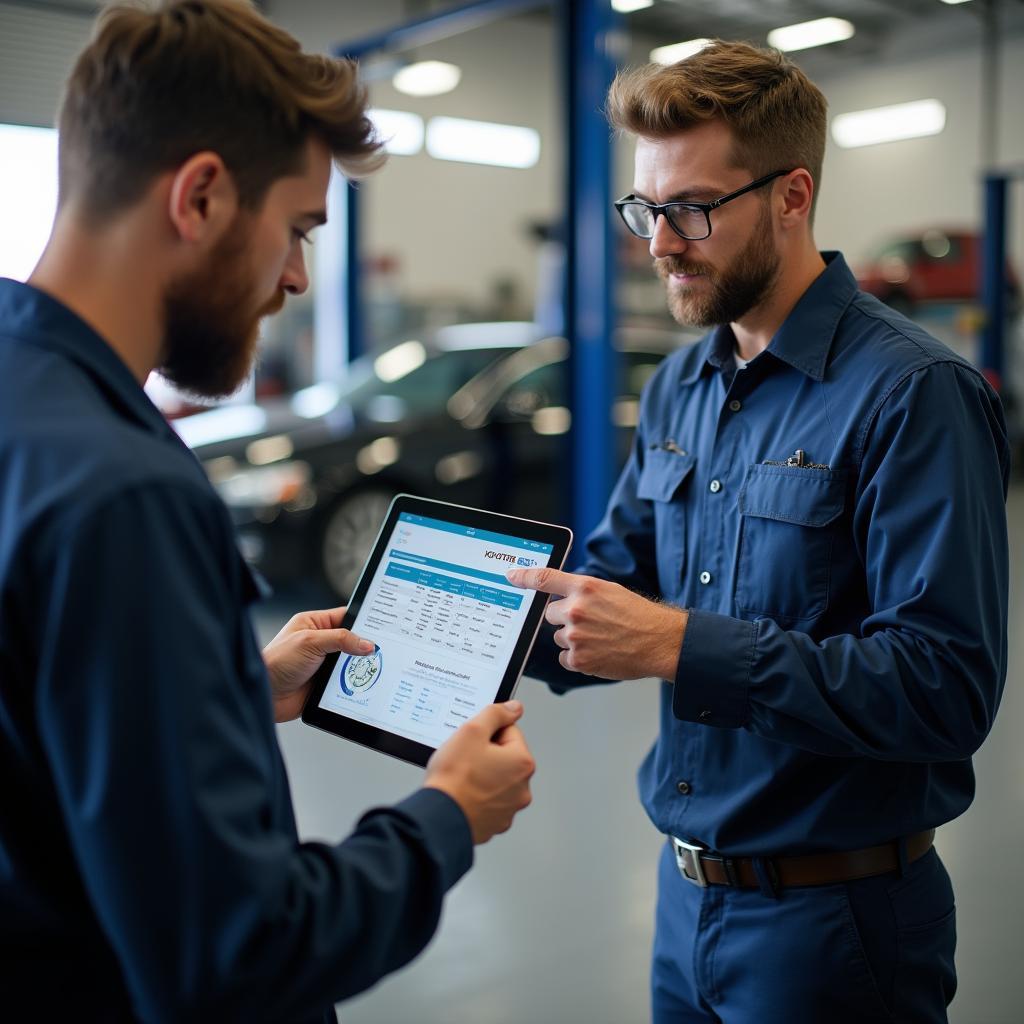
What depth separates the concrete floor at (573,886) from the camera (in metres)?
2.29

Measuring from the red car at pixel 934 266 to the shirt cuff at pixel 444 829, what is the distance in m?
10.2

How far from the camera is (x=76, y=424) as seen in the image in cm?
74

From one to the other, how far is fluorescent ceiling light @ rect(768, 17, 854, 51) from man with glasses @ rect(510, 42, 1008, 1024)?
10.9 m

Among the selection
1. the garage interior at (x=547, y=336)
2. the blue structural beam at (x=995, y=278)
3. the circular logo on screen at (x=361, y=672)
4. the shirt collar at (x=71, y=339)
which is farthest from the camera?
the blue structural beam at (x=995, y=278)

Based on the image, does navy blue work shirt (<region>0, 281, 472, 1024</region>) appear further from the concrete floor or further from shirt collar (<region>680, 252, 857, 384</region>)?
the concrete floor

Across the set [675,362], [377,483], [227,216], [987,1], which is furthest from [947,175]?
[227,216]

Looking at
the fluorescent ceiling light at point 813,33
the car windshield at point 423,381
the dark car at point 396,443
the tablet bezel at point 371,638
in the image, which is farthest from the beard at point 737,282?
the fluorescent ceiling light at point 813,33

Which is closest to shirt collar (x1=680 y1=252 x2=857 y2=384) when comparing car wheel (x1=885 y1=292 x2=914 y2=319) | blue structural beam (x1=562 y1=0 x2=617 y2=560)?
blue structural beam (x1=562 y1=0 x2=617 y2=560)

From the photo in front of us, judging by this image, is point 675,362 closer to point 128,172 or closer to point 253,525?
point 128,172

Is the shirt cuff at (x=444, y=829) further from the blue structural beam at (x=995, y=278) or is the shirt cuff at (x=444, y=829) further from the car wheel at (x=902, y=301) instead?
the car wheel at (x=902, y=301)

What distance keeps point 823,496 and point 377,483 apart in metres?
3.86

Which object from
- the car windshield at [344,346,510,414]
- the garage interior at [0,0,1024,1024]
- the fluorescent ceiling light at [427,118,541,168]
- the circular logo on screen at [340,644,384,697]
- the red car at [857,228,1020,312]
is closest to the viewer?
the circular logo on screen at [340,644,384,697]

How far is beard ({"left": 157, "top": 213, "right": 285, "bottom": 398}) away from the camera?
86cm

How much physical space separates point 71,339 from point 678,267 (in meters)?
0.90
